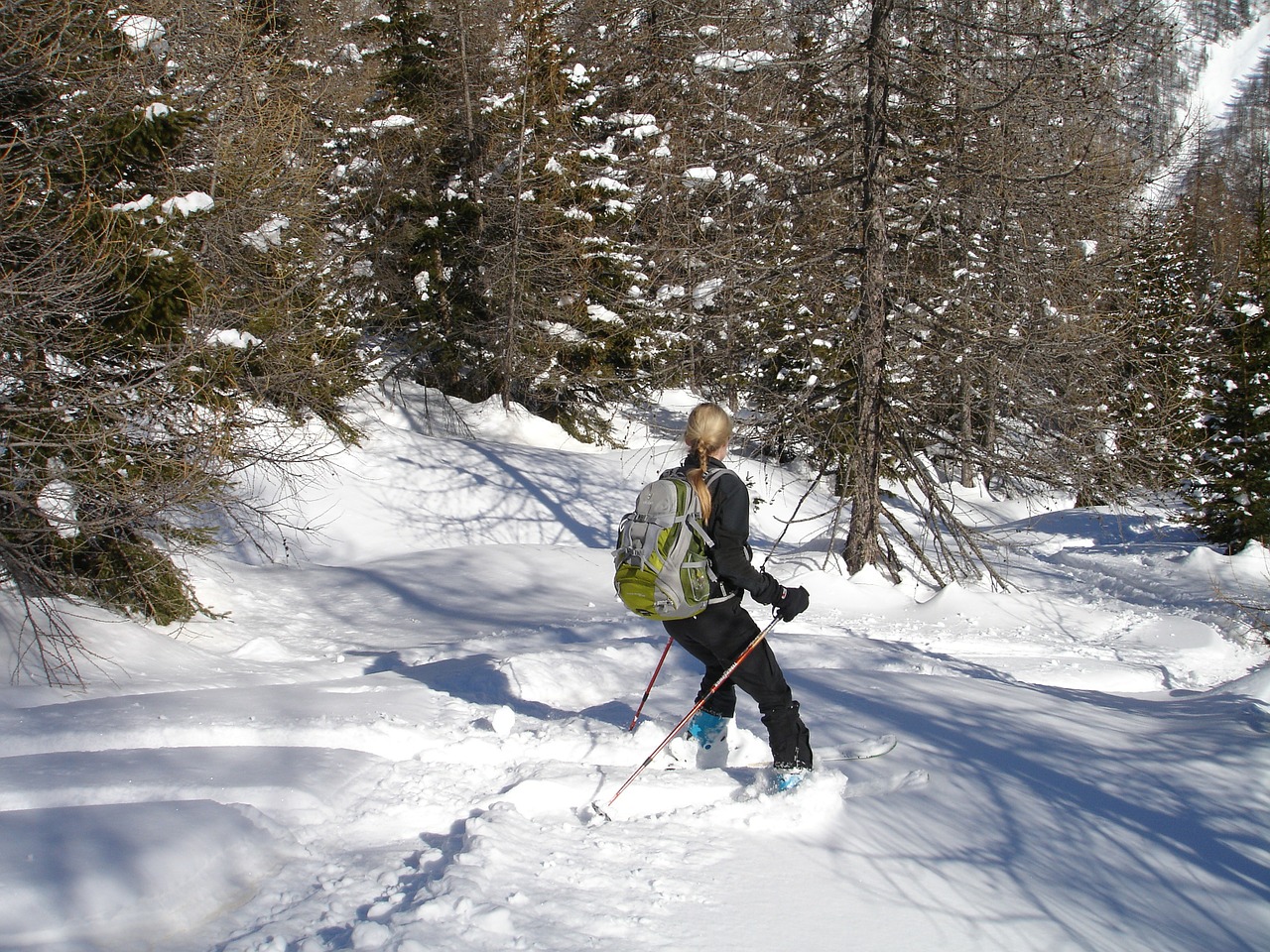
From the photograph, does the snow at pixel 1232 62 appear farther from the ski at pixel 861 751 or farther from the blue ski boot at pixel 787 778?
the blue ski boot at pixel 787 778

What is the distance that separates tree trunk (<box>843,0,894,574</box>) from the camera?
9.82m

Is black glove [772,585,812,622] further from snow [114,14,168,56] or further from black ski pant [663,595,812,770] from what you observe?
snow [114,14,168,56]

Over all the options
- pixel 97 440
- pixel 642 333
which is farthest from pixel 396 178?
pixel 97 440

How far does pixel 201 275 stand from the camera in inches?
331

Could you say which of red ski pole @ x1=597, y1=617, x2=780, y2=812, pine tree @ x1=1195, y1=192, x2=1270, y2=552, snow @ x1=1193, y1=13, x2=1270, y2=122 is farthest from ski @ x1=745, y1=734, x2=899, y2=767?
snow @ x1=1193, y1=13, x2=1270, y2=122

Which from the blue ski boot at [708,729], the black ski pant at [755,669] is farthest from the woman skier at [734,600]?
the blue ski boot at [708,729]

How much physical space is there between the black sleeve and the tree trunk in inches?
266

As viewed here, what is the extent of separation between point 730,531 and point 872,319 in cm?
694

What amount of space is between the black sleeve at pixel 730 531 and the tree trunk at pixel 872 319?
6.75 meters

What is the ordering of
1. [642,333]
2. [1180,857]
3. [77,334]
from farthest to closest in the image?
1. [642,333]
2. [77,334]
3. [1180,857]

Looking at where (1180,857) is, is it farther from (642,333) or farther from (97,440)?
(642,333)

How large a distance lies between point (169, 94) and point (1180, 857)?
9.58 metres

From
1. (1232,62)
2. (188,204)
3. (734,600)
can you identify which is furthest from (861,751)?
(1232,62)

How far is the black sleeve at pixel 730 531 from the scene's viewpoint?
13.3 ft
